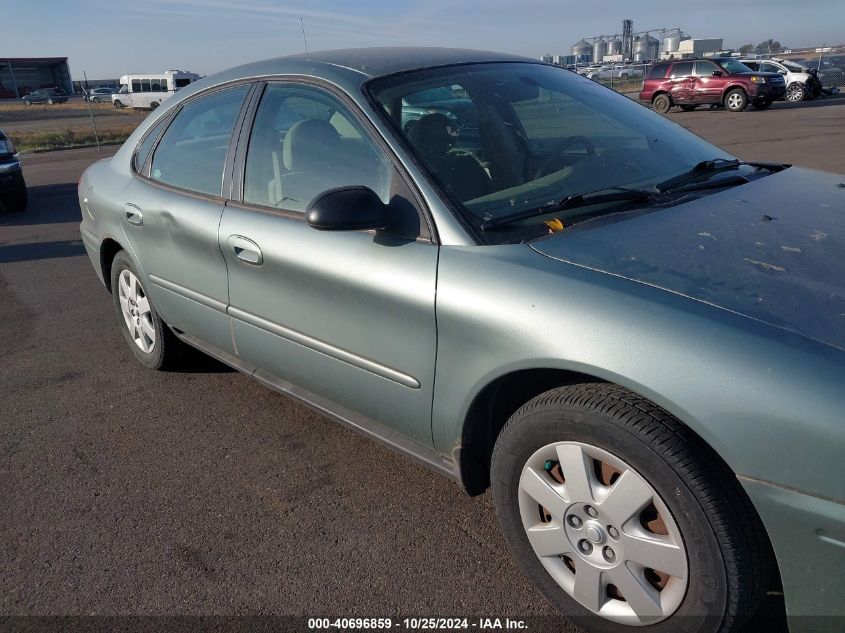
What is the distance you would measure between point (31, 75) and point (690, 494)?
94318mm

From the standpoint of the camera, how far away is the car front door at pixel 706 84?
23297 mm

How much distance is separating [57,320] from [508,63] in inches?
153

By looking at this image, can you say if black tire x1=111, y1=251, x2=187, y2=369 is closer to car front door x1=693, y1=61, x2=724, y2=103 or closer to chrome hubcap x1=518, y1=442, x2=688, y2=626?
chrome hubcap x1=518, y1=442, x2=688, y2=626

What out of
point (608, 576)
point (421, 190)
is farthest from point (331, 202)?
point (608, 576)

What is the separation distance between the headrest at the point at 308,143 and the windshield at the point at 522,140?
263 mm

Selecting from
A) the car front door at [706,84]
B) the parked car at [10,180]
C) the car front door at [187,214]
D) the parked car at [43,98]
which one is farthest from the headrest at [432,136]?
the parked car at [43,98]

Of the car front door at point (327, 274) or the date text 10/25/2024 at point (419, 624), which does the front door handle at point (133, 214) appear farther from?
the date text 10/25/2024 at point (419, 624)

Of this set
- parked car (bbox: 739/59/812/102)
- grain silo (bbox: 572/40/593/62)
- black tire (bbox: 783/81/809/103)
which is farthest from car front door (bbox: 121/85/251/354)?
grain silo (bbox: 572/40/593/62)

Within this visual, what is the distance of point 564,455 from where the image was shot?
6.58 feet

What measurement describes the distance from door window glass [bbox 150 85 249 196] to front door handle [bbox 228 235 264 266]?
34 cm

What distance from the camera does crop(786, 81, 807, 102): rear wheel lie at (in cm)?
2716

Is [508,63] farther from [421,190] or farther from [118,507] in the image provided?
[118,507]

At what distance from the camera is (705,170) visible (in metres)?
2.90

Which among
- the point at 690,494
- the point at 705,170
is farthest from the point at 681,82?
the point at 690,494
